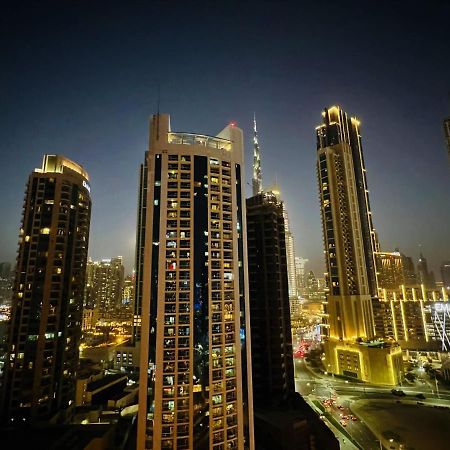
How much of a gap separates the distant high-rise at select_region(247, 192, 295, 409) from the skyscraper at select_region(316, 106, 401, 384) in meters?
42.5

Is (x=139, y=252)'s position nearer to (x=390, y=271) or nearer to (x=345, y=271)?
(x=345, y=271)

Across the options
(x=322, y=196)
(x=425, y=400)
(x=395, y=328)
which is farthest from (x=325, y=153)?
(x=425, y=400)

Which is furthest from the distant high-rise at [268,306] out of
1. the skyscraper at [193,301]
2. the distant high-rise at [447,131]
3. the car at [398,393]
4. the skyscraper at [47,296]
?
the distant high-rise at [447,131]

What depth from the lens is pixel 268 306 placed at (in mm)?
71812

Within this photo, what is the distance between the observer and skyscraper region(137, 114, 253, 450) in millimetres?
44688

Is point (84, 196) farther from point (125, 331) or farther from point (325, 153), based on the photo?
point (125, 331)

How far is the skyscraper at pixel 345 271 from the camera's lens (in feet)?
326

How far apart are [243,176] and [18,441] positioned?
54.8 meters

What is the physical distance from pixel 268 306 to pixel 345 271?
183 feet

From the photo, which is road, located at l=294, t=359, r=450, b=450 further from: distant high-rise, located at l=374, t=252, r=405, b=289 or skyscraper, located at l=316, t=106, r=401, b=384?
distant high-rise, located at l=374, t=252, r=405, b=289

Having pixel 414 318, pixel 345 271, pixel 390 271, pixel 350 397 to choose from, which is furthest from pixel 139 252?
pixel 390 271

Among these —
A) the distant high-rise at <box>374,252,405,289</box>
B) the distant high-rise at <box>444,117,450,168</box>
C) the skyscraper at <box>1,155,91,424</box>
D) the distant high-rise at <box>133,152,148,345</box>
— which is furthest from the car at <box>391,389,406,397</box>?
the distant high-rise at <box>374,252,405,289</box>

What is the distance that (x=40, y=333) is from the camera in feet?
211

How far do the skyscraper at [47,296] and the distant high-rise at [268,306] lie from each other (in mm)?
41311
